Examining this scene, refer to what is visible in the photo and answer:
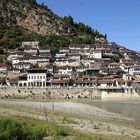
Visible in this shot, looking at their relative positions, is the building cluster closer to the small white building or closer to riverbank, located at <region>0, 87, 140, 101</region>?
the small white building

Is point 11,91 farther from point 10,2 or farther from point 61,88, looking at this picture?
point 10,2

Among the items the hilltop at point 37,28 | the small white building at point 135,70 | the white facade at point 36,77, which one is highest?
the hilltop at point 37,28

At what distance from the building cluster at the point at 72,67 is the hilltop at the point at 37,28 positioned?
319 inches

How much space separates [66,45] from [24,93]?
54654 millimetres

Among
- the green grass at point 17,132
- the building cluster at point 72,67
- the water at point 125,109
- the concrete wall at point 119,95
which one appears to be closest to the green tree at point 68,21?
the building cluster at point 72,67

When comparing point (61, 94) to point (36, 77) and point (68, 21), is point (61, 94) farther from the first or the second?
point (68, 21)

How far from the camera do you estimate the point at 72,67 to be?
10612 cm

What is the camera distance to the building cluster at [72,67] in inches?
3612

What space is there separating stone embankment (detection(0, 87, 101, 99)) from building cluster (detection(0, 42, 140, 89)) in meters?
2.95

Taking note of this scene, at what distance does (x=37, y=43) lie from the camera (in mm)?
132875

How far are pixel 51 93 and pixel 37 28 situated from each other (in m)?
80.4

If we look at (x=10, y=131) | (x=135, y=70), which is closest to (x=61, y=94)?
(x=135, y=70)

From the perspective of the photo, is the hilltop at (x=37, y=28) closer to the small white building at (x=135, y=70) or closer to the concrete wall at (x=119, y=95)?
the small white building at (x=135, y=70)

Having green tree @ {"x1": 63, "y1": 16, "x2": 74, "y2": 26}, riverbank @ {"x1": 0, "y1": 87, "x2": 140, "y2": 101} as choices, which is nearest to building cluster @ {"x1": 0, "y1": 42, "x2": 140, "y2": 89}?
riverbank @ {"x1": 0, "y1": 87, "x2": 140, "y2": 101}
